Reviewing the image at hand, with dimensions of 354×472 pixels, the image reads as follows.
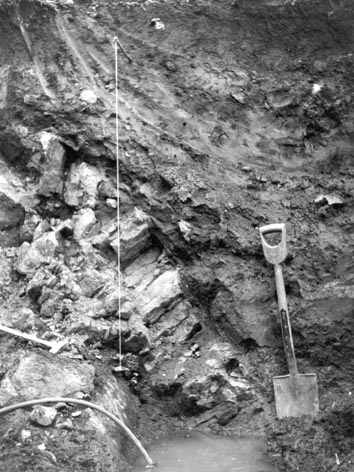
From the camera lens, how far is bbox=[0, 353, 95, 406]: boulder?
6.20m

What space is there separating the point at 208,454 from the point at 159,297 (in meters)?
1.76

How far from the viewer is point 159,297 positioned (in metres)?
7.36

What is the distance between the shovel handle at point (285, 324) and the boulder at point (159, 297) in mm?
→ 1054

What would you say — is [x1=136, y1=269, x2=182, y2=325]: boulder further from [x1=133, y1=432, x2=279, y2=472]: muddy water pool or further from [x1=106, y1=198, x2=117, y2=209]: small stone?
[x1=133, y1=432, x2=279, y2=472]: muddy water pool

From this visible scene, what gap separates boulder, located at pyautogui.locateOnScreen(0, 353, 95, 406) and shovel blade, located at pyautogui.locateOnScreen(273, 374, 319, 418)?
5.85 ft

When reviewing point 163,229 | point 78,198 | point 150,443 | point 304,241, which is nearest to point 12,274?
point 78,198

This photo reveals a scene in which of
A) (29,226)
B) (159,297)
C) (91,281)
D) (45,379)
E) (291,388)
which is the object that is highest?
(29,226)

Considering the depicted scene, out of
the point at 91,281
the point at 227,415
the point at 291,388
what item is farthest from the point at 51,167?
the point at 291,388

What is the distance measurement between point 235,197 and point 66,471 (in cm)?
363

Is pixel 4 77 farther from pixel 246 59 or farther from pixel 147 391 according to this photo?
pixel 147 391

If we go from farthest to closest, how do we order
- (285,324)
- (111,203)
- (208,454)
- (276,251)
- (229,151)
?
(229,151) < (111,203) < (276,251) < (285,324) < (208,454)

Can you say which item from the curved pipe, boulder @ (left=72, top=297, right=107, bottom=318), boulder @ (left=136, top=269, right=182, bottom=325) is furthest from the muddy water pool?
boulder @ (left=72, top=297, right=107, bottom=318)

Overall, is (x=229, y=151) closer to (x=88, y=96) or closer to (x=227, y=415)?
(x=88, y=96)

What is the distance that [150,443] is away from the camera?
255 inches
